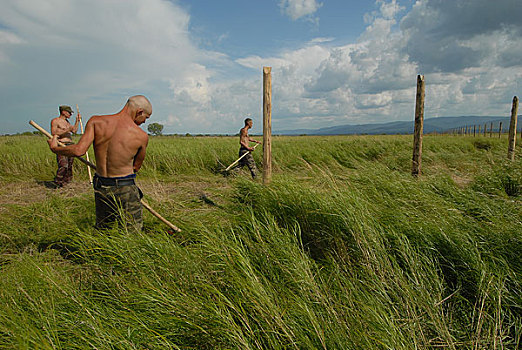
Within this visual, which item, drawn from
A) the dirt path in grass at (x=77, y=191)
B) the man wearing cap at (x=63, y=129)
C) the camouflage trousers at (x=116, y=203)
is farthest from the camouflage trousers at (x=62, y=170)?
the camouflage trousers at (x=116, y=203)

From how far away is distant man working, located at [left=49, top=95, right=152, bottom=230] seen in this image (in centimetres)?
253

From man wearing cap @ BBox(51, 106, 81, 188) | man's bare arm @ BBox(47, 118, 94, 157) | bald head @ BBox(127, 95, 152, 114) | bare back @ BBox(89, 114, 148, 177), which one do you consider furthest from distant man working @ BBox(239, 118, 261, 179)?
man's bare arm @ BBox(47, 118, 94, 157)

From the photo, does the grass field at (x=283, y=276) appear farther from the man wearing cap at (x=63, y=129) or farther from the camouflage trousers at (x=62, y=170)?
the camouflage trousers at (x=62, y=170)

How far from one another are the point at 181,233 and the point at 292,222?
48.1 inches

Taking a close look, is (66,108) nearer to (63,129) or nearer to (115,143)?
(63,129)

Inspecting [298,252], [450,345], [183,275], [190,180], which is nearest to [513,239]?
[450,345]

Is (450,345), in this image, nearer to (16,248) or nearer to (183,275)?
(183,275)

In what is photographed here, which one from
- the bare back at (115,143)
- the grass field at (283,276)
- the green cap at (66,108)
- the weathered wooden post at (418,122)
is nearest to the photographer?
the grass field at (283,276)

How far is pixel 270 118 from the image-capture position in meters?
4.55

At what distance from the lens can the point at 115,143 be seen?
8.36 feet

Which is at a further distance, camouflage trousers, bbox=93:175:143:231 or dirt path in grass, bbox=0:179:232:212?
dirt path in grass, bbox=0:179:232:212

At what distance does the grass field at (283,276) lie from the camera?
1433mm

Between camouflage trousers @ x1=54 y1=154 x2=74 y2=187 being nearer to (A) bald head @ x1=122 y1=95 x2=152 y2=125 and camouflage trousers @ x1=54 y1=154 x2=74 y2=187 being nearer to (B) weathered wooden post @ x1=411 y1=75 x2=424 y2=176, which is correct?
(A) bald head @ x1=122 y1=95 x2=152 y2=125

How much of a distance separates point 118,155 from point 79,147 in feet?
1.04
